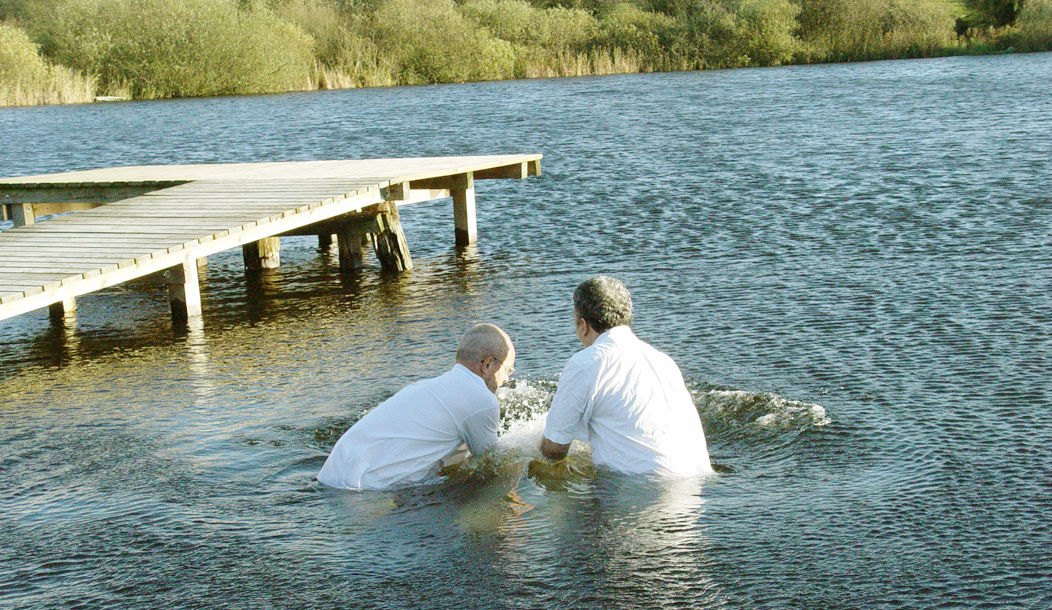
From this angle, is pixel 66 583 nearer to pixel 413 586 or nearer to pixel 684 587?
pixel 413 586

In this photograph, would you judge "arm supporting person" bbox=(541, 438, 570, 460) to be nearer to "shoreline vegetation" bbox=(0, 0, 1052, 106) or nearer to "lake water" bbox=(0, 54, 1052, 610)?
"lake water" bbox=(0, 54, 1052, 610)

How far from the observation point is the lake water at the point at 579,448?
16.7 ft

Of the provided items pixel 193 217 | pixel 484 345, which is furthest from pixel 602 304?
pixel 193 217

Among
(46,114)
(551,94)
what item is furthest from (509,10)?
(46,114)

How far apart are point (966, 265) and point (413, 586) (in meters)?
8.73

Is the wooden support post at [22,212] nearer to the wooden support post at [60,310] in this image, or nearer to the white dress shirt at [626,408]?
the wooden support post at [60,310]

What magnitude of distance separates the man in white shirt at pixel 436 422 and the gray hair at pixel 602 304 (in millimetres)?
455

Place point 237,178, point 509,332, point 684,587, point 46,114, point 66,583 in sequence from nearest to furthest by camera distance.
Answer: point 684,587
point 66,583
point 509,332
point 237,178
point 46,114

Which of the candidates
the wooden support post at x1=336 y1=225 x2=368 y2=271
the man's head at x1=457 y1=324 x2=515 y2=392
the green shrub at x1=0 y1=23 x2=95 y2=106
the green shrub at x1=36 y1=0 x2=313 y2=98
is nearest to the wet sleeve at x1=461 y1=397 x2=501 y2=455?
→ the man's head at x1=457 y1=324 x2=515 y2=392

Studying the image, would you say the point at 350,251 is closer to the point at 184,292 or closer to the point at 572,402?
the point at 184,292

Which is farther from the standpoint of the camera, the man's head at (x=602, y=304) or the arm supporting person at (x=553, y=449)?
the arm supporting person at (x=553, y=449)

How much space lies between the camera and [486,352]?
549cm

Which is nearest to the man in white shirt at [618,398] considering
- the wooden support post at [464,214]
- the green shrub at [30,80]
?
the wooden support post at [464,214]

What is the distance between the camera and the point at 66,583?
16.9 ft
